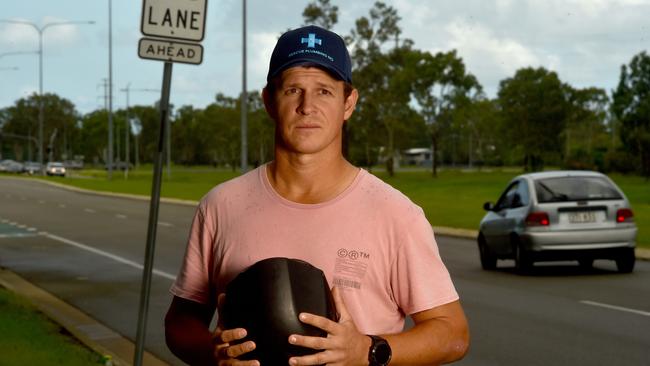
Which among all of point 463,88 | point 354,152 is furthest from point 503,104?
point 354,152

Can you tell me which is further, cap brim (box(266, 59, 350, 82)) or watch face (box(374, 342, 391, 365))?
cap brim (box(266, 59, 350, 82))

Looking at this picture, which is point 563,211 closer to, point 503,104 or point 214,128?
point 503,104

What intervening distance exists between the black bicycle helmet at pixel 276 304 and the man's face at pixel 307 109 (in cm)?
44

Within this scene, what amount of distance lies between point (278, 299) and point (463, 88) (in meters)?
76.0

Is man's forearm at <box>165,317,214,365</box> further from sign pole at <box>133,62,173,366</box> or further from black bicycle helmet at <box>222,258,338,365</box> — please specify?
sign pole at <box>133,62,173,366</box>

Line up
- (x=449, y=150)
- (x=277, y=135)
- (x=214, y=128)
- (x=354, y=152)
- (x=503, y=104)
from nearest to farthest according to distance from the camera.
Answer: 1. (x=277, y=135)
2. (x=503, y=104)
3. (x=354, y=152)
4. (x=214, y=128)
5. (x=449, y=150)

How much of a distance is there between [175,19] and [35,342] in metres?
3.70

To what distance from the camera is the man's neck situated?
309cm

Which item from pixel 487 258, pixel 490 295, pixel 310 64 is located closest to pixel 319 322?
pixel 310 64

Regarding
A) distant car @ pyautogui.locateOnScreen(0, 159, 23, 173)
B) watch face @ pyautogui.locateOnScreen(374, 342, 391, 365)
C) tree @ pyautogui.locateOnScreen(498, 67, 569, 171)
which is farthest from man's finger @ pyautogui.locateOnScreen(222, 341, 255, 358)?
distant car @ pyautogui.locateOnScreen(0, 159, 23, 173)

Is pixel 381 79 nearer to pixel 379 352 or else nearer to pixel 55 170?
pixel 55 170

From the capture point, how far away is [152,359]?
9703mm

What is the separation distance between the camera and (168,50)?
25.9 ft

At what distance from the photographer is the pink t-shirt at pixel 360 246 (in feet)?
9.70
